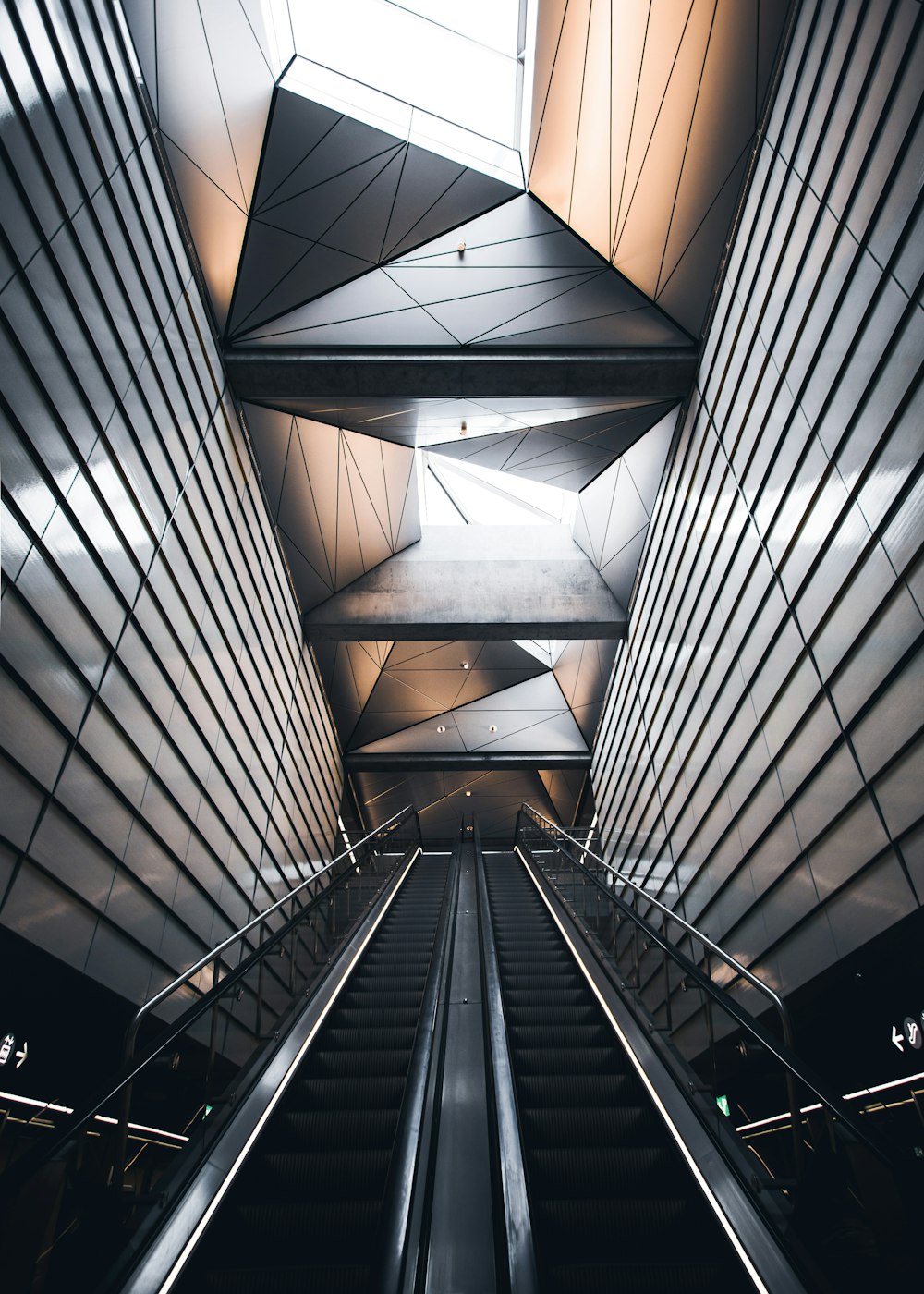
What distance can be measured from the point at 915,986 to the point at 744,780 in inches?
96.3

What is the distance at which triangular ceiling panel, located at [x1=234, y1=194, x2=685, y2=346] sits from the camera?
29.9 ft

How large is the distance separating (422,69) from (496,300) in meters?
2.81

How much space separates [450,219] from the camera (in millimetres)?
9180

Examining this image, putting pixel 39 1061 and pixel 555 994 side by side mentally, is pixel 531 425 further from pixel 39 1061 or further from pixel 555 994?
pixel 39 1061

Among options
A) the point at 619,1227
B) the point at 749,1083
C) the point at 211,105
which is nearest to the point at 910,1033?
the point at 749,1083

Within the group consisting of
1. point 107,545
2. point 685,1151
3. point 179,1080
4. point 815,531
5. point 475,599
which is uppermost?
point 475,599

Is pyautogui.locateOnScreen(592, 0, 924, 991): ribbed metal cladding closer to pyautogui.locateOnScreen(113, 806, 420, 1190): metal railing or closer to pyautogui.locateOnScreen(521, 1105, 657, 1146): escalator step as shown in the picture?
pyautogui.locateOnScreen(521, 1105, 657, 1146): escalator step

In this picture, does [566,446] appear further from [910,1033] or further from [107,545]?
[910,1033]

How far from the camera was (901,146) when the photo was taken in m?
4.28

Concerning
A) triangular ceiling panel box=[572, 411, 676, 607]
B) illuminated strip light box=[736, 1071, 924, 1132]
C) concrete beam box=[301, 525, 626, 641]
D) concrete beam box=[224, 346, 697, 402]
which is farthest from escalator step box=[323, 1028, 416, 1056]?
concrete beam box=[301, 525, 626, 641]

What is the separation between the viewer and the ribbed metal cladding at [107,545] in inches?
167

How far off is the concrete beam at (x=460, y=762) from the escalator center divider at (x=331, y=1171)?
43.5 ft

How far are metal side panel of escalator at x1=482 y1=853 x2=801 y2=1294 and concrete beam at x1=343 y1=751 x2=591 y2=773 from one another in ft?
44.7

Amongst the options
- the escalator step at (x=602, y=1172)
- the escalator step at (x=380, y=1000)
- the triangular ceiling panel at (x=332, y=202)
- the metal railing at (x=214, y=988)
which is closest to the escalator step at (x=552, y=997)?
the escalator step at (x=380, y=1000)
